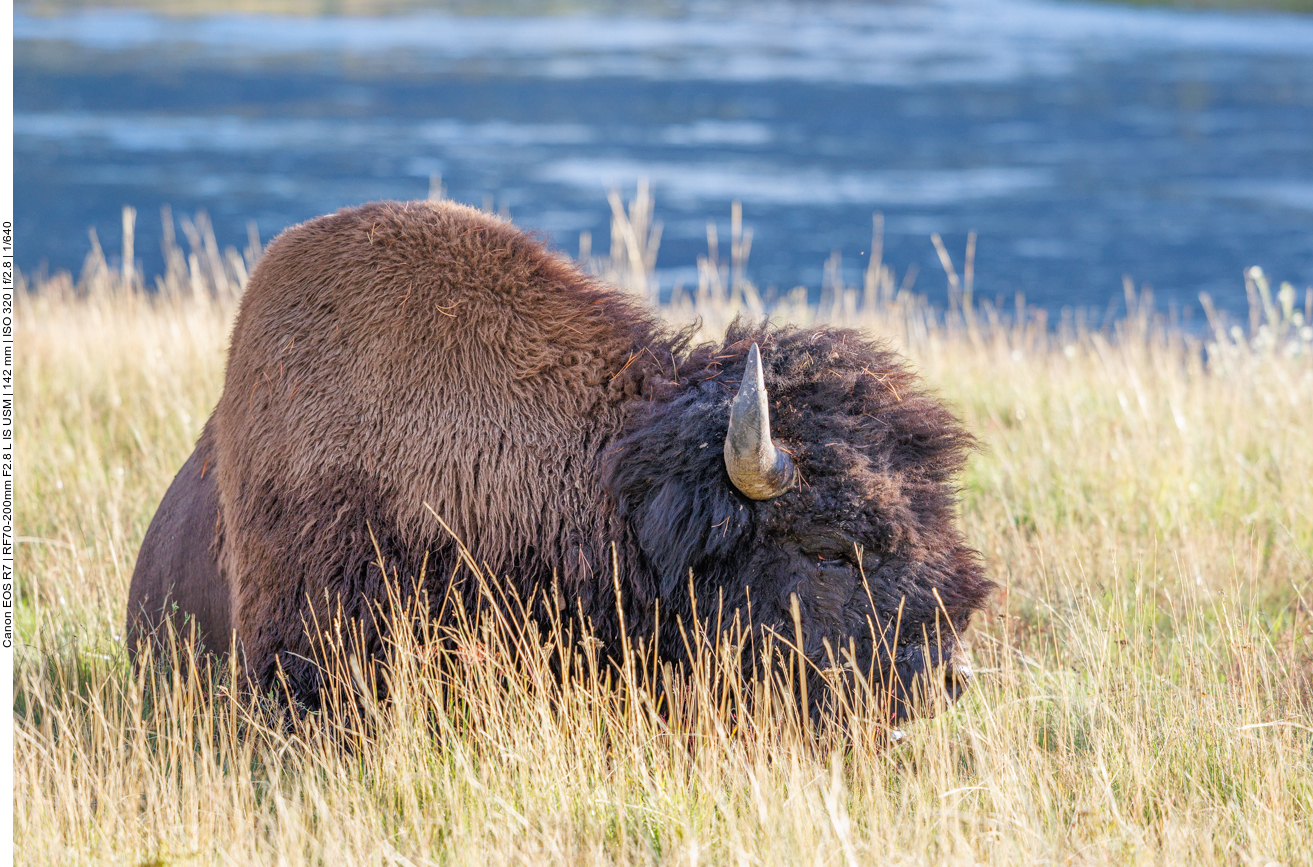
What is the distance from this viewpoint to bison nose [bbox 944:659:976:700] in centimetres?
335

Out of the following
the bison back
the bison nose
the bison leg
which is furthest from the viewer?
the bison leg

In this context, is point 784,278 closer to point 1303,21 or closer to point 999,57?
point 999,57

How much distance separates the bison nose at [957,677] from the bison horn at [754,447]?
639 mm

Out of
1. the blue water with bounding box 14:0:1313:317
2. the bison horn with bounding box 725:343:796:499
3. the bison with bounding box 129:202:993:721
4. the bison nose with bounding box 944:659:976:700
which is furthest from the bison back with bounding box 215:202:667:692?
the blue water with bounding box 14:0:1313:317

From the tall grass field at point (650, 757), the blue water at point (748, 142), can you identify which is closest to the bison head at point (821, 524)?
the tall grass field at point (650, 757)

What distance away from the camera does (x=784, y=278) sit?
1519 centimetres

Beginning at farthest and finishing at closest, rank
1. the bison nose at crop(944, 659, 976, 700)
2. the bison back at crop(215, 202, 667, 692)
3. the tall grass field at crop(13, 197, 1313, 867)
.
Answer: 1. the bison back at crop(215, 202, 667, 692)
2. the bison nose at crop(944, 659, 976, 700)
3. the tall grass field at crop(13, 197, 1313, 867)

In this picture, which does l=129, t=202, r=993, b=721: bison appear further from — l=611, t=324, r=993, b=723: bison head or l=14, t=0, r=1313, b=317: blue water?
l=14, t=0, r=1313, b=317: blue water

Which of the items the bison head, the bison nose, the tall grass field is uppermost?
the bison head

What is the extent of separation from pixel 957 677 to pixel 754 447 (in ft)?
2.71

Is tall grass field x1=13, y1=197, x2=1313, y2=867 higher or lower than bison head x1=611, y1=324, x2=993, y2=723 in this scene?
lower

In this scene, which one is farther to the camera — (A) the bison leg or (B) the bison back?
(A) the bison leg

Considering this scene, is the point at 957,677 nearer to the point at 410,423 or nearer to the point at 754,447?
the point at 754,447

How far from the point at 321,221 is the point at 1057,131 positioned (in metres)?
25.9
